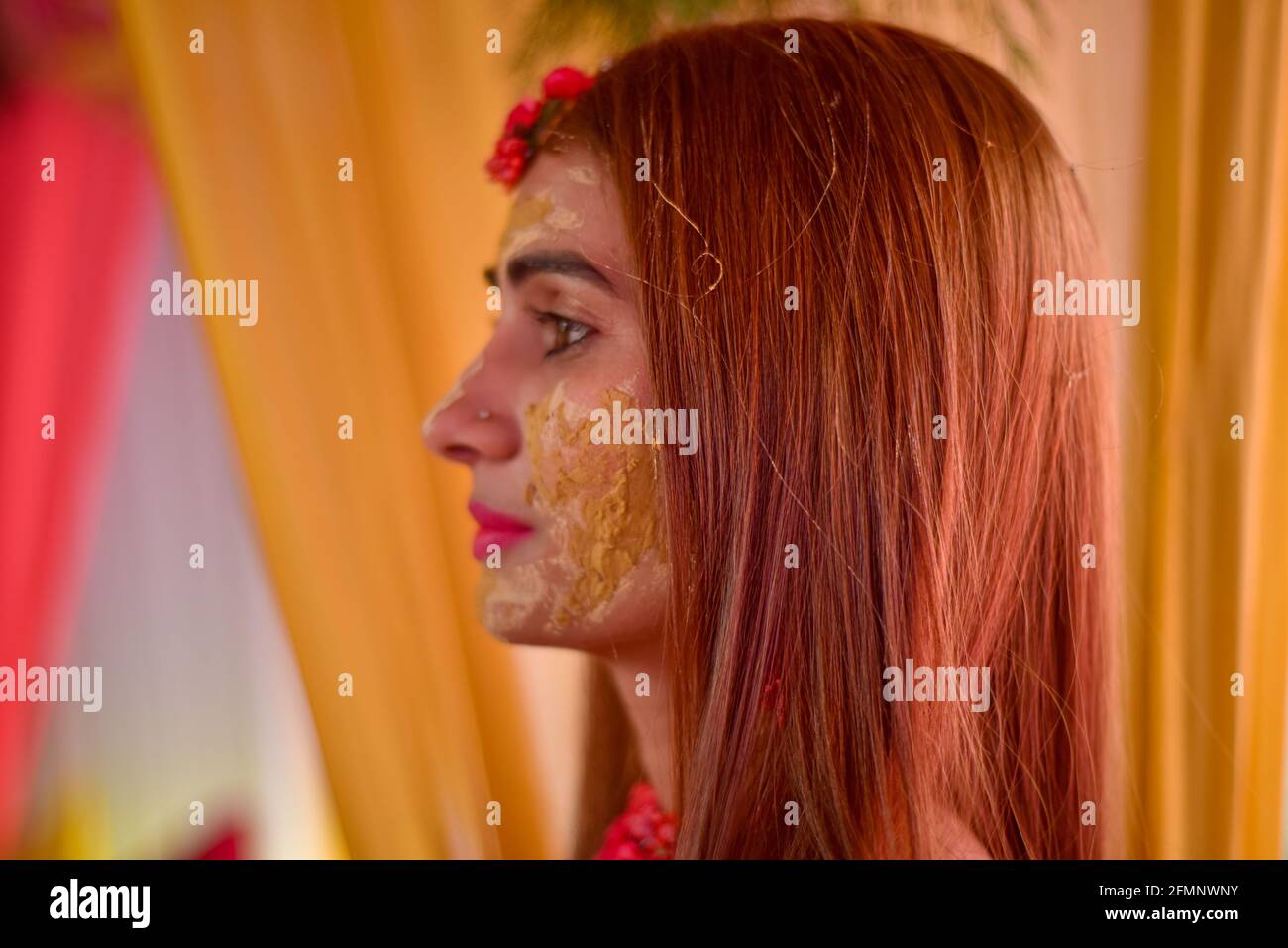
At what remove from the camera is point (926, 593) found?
107cm

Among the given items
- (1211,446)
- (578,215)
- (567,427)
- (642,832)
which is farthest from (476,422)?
(1211,446)

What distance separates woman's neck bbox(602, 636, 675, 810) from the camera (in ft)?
3.64

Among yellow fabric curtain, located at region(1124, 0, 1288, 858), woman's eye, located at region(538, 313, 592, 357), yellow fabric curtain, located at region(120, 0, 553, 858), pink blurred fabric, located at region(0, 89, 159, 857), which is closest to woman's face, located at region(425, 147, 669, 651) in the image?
woman's eye, located at region(538, 313, 592, 357)

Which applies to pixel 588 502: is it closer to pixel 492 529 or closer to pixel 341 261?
pixel 492 529

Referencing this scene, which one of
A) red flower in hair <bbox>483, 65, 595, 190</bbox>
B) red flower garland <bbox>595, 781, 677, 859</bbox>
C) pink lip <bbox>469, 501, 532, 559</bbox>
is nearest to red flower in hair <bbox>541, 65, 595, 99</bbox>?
red flower in hair <bbox>483, 65, 595, 190</bbox>

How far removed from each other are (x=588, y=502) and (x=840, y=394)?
332mm

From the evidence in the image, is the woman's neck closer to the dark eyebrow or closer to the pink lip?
the pink lip

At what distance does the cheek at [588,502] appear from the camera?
1028mm

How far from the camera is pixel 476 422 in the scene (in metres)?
1.08

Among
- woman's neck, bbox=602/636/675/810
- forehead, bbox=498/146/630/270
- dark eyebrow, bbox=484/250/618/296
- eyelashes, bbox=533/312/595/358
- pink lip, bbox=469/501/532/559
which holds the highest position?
forehead, bbox=498/146/630/270

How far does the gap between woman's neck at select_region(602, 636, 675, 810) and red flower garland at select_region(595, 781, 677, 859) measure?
2cm

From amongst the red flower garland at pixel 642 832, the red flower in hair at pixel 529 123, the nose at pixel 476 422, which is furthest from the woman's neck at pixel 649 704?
the red flower in hair at pixel 529 123

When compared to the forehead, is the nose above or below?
below

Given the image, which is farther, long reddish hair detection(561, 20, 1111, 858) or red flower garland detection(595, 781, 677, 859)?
red flower garland detection(595, 781, 677, 859)
